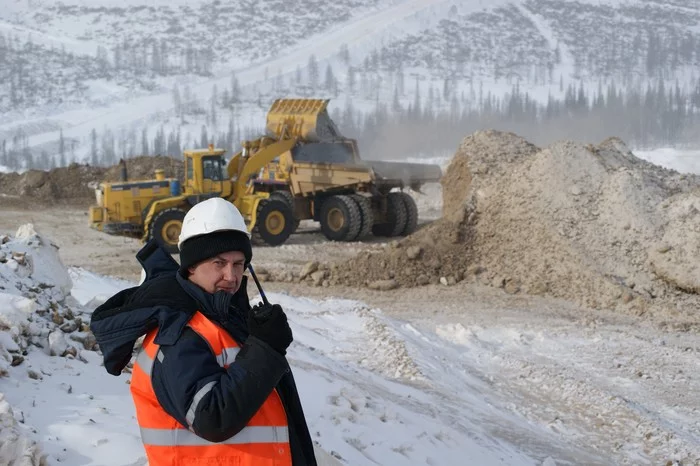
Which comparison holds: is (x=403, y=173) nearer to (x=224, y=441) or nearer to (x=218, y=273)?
(x=218, y=273)

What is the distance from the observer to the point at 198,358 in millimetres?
2758

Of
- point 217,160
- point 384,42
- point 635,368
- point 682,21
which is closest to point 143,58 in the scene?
point 384,42

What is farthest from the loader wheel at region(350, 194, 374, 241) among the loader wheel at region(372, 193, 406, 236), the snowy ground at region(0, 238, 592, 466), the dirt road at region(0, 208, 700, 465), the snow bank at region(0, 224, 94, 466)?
the snow bank at region(0, 224, 94, 466)

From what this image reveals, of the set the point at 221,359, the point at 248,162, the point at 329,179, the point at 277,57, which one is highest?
the point at 277,57

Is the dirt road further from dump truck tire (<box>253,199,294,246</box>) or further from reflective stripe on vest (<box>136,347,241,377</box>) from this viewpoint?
reflective stripe on vest (<box>136,347,241,377</box>)

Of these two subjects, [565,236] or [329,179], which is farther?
[329,179]

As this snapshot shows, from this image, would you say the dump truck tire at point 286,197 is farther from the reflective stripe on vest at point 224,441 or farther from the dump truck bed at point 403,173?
the reflective stripe on vest at point 224,441

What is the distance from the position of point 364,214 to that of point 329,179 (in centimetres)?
108

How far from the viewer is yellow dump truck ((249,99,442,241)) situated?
63.8 feet

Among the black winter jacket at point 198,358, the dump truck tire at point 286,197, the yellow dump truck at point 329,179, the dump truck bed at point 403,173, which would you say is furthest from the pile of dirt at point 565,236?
the black winter jacket at point 198,358

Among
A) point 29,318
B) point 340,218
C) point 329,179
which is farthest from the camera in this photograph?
point 329,179

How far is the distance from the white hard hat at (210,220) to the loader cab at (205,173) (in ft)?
49.8

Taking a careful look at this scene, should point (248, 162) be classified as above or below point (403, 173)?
above

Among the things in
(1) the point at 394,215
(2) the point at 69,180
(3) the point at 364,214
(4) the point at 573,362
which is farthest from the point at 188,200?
(2) the point at 69,180
